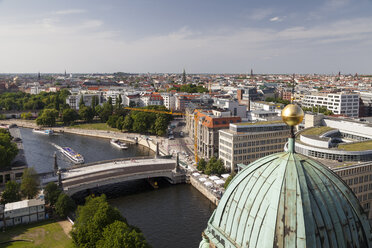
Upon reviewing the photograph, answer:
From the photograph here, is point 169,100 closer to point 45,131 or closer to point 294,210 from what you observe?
point 45,131

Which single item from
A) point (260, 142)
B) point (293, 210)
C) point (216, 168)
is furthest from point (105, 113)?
point (293, 210)

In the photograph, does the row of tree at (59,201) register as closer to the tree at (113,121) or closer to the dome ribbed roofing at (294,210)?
the dome ribbed roofing at (294,210)

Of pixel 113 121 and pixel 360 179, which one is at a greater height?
pixel 360 179

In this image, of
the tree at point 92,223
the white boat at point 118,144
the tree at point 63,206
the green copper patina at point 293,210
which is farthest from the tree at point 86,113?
the green copper patina at point 293,210

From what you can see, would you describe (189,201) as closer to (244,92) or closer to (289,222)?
(289,222)

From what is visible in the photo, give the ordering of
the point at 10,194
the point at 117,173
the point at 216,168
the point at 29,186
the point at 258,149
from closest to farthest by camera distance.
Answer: the point at 10,194
the point at 29,186
the point at 117,173
the point at 216,168
the point at 258,149

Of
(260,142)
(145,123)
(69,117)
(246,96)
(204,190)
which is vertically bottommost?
(204,190)

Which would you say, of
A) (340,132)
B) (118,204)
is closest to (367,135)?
(340,132)

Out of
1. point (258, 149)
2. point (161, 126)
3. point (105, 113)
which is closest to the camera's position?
point (258, 149)
